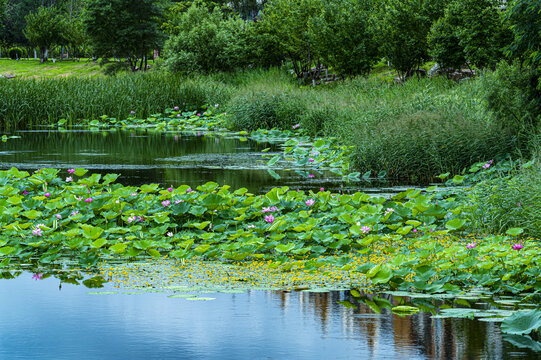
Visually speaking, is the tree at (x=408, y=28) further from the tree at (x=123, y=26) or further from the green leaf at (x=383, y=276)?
the green leaf at (x=383, y=276)

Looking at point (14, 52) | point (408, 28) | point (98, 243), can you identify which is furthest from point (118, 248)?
point (14, 52)

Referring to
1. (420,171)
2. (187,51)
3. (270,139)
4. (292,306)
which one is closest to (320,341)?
(292,306)

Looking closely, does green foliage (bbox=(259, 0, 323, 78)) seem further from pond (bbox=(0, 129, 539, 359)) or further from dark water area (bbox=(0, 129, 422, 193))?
pond (bbox=(0, 129, 539, 359))

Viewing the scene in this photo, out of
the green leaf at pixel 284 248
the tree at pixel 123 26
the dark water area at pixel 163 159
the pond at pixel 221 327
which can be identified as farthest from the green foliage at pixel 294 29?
the pond at pixel 221 327

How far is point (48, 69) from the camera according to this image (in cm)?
5462

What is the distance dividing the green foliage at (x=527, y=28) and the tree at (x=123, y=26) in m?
35.7

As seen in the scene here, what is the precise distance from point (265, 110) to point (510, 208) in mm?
14945

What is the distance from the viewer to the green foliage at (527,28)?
10622mm

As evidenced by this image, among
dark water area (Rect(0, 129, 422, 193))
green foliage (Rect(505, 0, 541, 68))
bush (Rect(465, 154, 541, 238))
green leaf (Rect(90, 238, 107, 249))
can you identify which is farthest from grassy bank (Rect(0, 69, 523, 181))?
green leaf (Rect(90, 238, 107, 249))

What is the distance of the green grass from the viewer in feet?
167

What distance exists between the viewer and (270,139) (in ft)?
62.5

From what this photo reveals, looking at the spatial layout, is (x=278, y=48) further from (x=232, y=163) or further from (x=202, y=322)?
(x=202, y=322)

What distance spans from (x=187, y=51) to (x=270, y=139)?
19318 millimetres

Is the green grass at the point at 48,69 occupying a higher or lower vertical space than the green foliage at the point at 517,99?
higher
